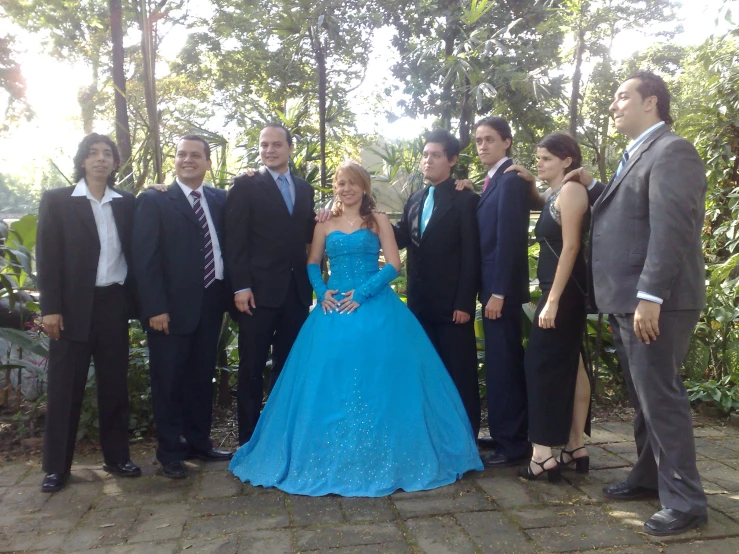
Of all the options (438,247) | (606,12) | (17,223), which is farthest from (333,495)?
(606,12)

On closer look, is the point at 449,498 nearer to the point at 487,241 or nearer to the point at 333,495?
the point at 333,495

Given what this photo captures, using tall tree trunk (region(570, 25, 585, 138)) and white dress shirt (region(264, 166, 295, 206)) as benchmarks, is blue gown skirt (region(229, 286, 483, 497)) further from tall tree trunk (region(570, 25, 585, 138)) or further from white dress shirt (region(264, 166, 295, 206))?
tall tree trunk (region(570, 25, 585, 138))

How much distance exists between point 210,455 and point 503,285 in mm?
1873

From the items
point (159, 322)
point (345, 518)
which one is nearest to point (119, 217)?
point (159, 322)

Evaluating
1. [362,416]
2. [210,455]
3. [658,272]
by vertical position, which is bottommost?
[210,455]

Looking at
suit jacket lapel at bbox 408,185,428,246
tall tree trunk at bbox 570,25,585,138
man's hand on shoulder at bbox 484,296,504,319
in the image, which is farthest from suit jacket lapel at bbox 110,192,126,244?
tall tree trunk at bbox 570,25,585,138

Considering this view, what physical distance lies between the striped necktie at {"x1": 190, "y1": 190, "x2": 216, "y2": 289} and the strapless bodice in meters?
0.65

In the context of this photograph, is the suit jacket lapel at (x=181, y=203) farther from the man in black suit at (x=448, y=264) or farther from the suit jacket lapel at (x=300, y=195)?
the man in black suit at (x=448, y=264)

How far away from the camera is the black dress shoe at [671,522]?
8.27 ft

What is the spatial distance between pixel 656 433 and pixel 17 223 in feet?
13.0

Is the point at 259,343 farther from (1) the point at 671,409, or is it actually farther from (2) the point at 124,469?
(1) the point at 671,409

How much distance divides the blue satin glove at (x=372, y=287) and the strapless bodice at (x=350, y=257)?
0.19 feet

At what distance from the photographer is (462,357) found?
Result: 363 centimetres

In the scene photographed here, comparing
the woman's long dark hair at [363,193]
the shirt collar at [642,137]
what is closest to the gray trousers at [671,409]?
the shirt collar at [642,137]
